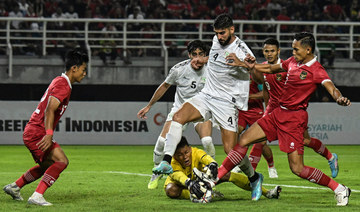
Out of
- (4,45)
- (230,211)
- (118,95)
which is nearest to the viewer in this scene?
(230,211)

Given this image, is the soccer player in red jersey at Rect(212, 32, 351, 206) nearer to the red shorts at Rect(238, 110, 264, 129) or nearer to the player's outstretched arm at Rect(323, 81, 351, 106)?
the player's outstretched arm at Rect(323, 81, 351, 106)

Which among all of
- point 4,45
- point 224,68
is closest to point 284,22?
point 4,45

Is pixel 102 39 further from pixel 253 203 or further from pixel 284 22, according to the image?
pixel 253 203

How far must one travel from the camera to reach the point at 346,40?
2789cm

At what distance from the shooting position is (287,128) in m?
9.38

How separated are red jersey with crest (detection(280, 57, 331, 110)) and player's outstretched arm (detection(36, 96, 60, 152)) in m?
2.75

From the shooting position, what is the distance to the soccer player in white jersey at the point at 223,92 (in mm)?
10094

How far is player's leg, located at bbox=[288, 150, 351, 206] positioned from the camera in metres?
9.00

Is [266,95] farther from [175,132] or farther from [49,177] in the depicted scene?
[49,177]

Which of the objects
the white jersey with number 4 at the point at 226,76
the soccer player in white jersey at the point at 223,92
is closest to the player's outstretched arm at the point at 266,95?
the soccer player in white jersey at the point at 223,92

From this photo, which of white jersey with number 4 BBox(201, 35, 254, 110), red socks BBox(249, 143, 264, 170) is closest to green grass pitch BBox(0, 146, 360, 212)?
red socks BBox(249, 143, 264, 170)

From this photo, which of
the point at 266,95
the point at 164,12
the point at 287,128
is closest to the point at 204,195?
the point at 287,128

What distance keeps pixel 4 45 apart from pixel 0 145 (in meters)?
3.62

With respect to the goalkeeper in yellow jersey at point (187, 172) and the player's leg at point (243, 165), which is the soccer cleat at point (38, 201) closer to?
the goalkeeper in yellow jersey at point (187, 172)
